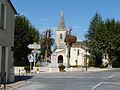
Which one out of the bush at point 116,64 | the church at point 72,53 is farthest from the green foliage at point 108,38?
the church at point 72,53

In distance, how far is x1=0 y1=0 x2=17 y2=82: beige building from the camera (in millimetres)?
25203

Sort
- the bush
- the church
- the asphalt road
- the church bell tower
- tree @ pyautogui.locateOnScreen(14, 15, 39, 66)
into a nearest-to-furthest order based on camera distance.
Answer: the asphalt road → tree @ pyautogui.locateOnScreen(14, 15, 39, 66) → the bush → the church → the church bell tower

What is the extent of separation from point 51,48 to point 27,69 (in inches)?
1507

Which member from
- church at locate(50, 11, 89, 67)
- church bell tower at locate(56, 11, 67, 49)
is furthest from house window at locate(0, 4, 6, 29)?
church bell tower at locate(56, 11, 67, 49)

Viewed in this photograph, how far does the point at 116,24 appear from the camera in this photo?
Result: 265ft

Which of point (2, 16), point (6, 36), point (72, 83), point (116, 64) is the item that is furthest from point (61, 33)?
point (2, 16)

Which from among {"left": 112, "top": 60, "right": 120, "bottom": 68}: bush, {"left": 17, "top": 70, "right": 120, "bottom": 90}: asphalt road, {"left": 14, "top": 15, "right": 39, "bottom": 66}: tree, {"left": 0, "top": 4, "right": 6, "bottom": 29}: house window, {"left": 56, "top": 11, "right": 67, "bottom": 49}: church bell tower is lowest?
{"left": 17, "top": 70, "right": 120, "bottom": 90}: asphalt road

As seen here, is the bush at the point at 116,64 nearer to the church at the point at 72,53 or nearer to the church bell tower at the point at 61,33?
the church at the point at 72,53

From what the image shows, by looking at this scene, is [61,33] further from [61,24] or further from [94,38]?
[94,38]

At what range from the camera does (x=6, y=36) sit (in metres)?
26.0

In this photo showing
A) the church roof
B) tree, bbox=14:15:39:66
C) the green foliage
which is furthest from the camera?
the church roof

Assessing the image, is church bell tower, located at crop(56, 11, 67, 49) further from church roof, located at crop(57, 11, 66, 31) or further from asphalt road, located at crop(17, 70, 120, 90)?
asphalt road, located at crop(17, 70, 120, 90)

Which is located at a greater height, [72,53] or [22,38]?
[22,38]

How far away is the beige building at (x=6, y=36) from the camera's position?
25.2 meters
